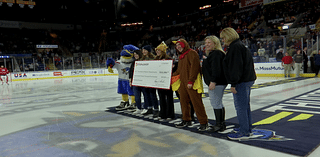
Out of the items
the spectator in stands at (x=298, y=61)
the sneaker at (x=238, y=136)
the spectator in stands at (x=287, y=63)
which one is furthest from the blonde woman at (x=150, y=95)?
the spectator in stands at (x=298, y=61)

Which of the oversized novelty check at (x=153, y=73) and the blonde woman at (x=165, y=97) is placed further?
the blonde woman at (x=165, y=97)

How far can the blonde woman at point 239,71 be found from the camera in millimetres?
2992

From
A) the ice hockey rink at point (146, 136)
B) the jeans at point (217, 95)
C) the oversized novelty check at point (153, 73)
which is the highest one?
the oversized novelty check at point (153, 73)

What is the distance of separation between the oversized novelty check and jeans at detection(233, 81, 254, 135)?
4.45ft

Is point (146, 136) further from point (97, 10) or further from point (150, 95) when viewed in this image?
point (97, 10)

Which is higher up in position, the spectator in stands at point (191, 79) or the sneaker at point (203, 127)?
the spectator in stands at point (191, 79)

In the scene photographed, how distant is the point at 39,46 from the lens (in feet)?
96.4

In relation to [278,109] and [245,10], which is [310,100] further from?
[245,10]

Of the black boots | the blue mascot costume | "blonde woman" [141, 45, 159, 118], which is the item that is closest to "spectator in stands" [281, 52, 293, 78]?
the blue mascot costume

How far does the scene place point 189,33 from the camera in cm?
3166

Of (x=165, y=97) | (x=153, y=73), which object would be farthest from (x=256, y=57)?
(x=153, y=73)

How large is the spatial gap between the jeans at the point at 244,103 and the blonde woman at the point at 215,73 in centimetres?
33

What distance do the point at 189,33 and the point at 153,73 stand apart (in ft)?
92.4

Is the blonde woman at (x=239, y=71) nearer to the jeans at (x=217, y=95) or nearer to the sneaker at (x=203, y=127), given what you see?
the jeans at (x=217, y=95)
